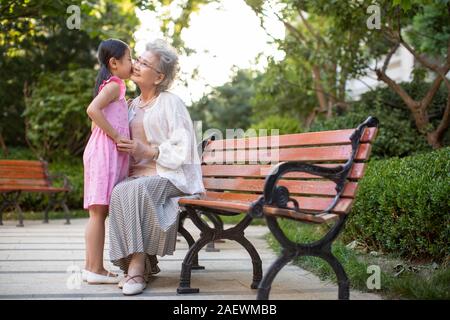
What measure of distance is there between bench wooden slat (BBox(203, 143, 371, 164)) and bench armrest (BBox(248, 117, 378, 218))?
69 mm

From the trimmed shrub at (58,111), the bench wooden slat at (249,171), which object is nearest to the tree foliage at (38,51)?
the trimmed shrub at (58,111)

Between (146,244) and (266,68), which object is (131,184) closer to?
(146,244)

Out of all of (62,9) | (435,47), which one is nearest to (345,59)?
(435,47)

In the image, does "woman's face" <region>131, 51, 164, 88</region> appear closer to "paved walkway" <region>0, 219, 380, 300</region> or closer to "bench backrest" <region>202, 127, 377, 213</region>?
"bench backrest" <region>202, 127, 377, 213</region>

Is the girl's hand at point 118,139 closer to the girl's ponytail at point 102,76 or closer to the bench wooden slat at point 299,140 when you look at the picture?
the girl's ponytail at point 102,76

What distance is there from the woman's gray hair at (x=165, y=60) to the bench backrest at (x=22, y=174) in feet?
17.0

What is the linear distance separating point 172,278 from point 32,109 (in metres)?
8.47

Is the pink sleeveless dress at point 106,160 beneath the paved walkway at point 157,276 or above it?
above

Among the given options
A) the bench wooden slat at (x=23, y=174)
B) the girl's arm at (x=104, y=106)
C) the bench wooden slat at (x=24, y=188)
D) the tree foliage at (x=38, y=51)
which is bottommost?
the bench wooden slat at (x=24, y=188)

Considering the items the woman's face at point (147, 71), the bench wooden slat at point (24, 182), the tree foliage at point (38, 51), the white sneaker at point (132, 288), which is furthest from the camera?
the tree foliage at point (38, 51)

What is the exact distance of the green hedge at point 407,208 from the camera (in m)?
4.06

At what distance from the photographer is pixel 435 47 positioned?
8.79 m

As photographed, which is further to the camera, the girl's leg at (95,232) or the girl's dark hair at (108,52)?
the girl's dark hair at (108,52)

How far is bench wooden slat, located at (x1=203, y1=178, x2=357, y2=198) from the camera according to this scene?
10.6 feet
